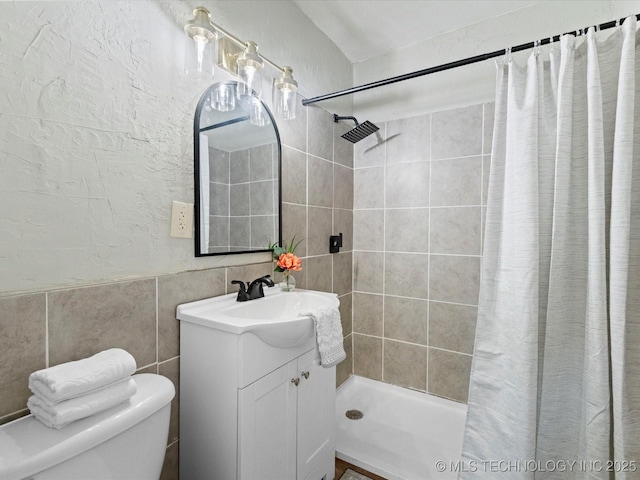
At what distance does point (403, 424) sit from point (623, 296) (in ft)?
4.49

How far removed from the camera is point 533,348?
47.3 inches

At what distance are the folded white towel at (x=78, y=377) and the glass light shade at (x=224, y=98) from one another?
102cm

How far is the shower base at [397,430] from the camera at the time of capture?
1589mm

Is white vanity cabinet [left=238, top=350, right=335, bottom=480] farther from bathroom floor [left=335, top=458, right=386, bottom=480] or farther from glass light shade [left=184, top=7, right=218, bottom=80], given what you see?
glass light shade [left=184, top=7, right=218, bottom=80]

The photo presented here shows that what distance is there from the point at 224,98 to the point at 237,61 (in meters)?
0.16

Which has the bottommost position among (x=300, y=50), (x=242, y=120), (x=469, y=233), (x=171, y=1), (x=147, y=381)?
(x=147, y=381)

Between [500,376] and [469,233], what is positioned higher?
[469,233]

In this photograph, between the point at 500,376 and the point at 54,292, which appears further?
the point at 500,376

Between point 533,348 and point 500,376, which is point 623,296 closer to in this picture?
point 533,348

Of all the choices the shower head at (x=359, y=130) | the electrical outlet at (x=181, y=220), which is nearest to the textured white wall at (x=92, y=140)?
the electrical outlet at (x=181, y=220)

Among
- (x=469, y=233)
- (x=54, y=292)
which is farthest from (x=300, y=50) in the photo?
(x=54, y=292)

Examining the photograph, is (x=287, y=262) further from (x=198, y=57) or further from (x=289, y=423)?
(x=198, y=57)

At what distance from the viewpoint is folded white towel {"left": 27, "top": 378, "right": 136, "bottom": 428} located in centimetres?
71

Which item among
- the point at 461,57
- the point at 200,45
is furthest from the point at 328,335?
the point at 461,57
